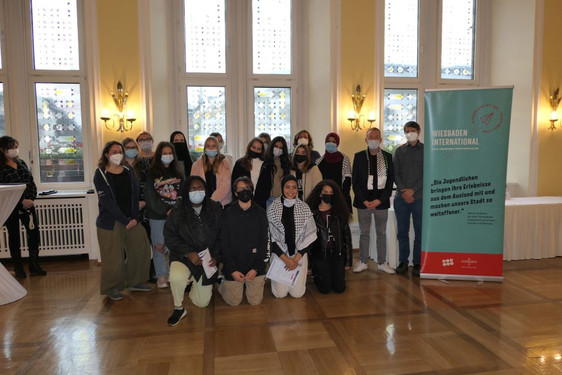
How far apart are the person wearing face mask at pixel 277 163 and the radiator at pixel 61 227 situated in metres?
2.61

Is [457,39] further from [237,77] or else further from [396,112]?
[237,77]

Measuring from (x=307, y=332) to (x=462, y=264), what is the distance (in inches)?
82.0

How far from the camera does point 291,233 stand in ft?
12.7

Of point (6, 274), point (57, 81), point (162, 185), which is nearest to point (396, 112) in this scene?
point (162, 185)

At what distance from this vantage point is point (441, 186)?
425cm

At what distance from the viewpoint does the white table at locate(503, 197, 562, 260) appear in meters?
5.09

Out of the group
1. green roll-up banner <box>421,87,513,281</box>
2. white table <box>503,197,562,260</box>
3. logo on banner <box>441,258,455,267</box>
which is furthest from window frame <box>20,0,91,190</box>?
white table <box>503,197,562,260</box>

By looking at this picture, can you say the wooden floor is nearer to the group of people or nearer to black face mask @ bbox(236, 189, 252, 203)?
the group of people

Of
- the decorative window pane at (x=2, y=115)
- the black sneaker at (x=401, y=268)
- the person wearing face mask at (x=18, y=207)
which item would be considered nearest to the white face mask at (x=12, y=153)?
the person wearing face mask at (x=18, y=207)

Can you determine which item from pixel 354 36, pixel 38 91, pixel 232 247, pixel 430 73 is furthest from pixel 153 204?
pixel 430 73

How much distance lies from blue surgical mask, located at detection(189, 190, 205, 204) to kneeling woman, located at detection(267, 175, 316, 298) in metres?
0.73

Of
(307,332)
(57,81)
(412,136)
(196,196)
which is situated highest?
(57,81)

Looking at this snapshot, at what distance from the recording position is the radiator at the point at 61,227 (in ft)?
17.3

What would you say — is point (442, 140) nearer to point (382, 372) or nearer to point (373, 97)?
point (373, 97)
